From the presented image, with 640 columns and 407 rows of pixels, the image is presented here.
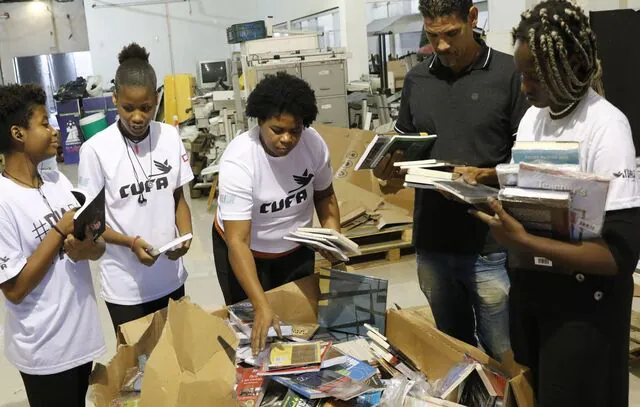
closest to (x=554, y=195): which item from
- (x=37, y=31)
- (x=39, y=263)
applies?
(x=39, y=263)

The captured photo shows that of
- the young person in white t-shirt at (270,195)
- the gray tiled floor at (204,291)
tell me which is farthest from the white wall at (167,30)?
the young person in white t-shirt at (270,195)

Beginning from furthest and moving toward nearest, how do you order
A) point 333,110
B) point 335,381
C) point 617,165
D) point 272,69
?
point 333,110 < point 272,69 < point 335,381 < point 617,165

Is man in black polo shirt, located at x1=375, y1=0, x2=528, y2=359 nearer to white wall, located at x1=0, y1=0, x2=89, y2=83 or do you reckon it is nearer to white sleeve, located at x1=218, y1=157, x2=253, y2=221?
white sleeve, located at x1=218, y1=157, x2=253, y2=221

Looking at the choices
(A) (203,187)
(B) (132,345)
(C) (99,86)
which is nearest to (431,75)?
(B) (132,345)

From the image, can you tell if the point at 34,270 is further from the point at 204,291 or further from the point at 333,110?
the point at 333,110

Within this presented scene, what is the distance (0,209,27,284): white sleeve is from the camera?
1566 millimetres

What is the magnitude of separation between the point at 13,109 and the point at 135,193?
0.45 metres

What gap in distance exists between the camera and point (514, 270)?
1.41 metres

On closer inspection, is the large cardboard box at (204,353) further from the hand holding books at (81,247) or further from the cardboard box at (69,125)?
the cardboard box at (69,125)

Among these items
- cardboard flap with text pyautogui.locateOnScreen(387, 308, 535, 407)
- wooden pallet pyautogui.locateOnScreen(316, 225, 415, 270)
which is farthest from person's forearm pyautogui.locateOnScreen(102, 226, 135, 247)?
wooden pallet pyautogui.locateOnScreen(316, 225, 415, 270)

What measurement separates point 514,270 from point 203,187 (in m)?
6.03

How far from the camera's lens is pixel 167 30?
12867 mm

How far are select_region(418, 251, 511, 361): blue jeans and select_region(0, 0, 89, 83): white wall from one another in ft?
44.6

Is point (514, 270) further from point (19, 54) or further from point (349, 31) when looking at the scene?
point (19, 54)
